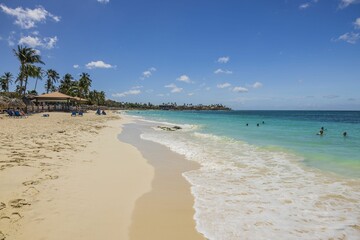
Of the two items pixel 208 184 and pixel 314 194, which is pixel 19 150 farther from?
pixel 314 194

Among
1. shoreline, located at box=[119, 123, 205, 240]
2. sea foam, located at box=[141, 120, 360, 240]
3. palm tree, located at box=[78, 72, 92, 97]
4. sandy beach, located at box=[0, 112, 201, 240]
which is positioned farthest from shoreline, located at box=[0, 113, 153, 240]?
palm tree, located at box=[78, 72, 92, 97]

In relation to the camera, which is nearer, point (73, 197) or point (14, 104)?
point (73, 197)

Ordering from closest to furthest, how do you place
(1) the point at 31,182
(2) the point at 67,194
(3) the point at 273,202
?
1. (2) the point at 67,194
2. (3) the point at 273,202
3. (1) the point at 31,182

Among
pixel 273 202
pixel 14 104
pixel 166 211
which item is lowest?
pixel 166 211

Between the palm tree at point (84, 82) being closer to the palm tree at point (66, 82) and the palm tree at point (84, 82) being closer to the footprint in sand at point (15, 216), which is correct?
the palm tree at point (66, 82)

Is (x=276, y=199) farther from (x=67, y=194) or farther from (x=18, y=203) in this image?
(x=18, y=203)

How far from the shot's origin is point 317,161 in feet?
32.9

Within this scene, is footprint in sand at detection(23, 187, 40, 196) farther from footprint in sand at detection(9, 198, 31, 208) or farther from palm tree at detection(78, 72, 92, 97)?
palm tree at detection(78, 72, 92, 97)

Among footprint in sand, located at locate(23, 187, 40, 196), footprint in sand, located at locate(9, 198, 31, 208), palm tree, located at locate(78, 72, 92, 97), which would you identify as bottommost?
footprint in sand, located at locate(9, 198, 31, 208)

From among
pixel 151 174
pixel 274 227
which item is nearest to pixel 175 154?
pixel 151 174

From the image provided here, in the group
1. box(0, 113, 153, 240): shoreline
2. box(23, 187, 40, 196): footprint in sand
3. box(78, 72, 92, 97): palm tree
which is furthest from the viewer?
box(78, 72, 92, 97): palm tree

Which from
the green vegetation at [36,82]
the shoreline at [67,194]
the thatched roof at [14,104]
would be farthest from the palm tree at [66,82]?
the shoreline at [67,194]

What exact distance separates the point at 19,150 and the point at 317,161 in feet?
37.2

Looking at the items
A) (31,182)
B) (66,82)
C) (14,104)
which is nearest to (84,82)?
(66,82)
